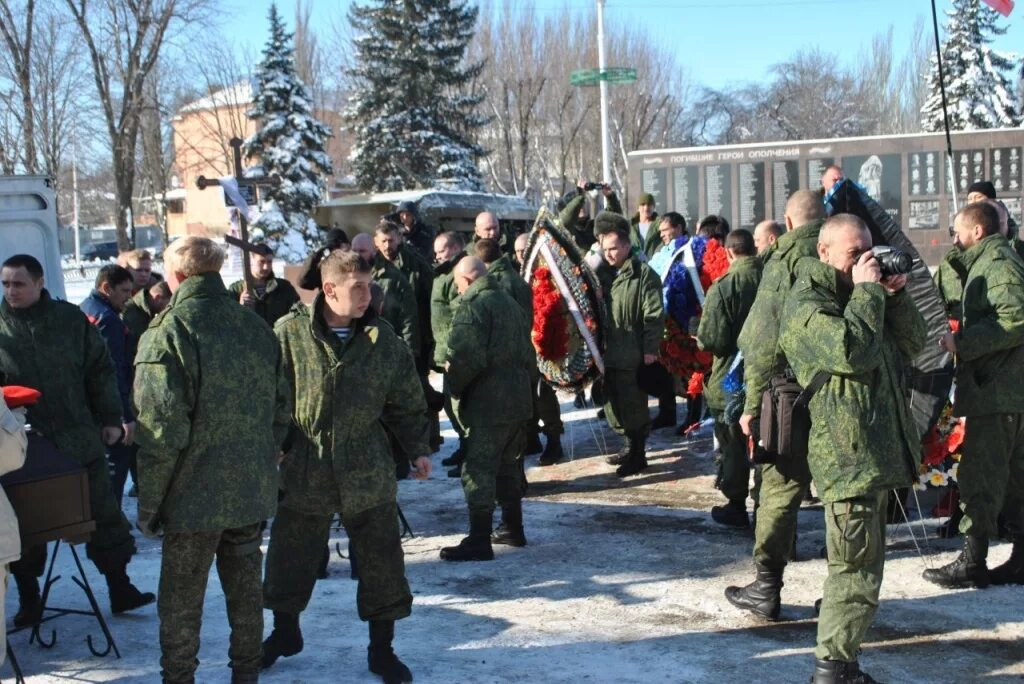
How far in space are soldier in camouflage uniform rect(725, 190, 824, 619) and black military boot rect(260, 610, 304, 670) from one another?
2.29m

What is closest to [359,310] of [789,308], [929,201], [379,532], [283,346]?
[283,346]

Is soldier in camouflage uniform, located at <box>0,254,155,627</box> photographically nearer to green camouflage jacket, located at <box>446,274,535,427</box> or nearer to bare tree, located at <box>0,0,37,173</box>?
green camouflage jacket, located at <box>446,274,535,427</box>

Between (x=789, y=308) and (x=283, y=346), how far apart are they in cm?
224

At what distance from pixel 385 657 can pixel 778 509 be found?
203 centimetres

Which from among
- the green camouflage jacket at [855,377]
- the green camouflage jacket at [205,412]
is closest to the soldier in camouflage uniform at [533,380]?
the green camouflage jacket at [855,377]

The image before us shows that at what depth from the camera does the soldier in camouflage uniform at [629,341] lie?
9078mm

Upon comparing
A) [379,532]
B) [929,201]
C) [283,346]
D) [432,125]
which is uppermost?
[432,125]

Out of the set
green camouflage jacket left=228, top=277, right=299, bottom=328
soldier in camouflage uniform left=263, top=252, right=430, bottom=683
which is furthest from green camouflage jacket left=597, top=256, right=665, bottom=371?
soldier in camouflage uniform left=263, top=252, right=430, bottom=683

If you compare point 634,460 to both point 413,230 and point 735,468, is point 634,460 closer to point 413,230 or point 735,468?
point 735,468

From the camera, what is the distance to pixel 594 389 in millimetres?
9531

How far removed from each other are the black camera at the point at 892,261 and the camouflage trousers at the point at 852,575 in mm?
917

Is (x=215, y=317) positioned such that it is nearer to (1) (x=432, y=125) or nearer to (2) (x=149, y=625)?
(2) (x=149, y=625)

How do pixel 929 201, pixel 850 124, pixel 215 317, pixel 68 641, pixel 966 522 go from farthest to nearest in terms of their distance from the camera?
pixel 850 124
pixel 929 201
pixel 966 522
pixel 68 641
pixel 215 317

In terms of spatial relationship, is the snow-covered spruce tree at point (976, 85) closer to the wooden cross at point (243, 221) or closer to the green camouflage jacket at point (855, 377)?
the wooden cross at point (243, 221)
